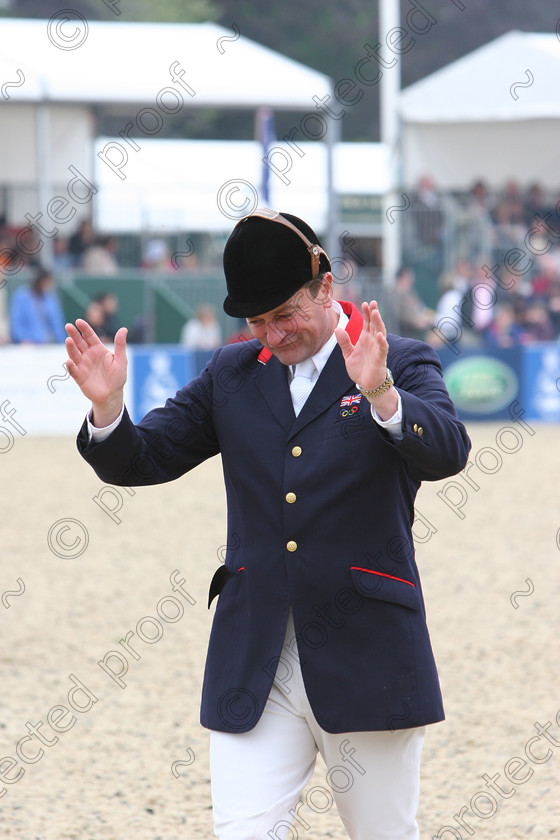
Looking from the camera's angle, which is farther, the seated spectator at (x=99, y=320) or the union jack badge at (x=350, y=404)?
the seated spectator at (x=99, y=320)

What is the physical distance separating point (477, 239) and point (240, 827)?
17609 mm

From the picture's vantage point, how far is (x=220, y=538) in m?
10.2

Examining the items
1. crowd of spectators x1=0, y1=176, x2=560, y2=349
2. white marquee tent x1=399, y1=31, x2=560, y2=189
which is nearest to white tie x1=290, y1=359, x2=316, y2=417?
crowd of spectators x1=0, y1=176, x2=560, y2=349

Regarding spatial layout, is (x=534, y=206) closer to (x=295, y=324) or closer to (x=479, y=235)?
(x=479, y=235)

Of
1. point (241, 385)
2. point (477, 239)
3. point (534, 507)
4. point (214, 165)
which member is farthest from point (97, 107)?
point (241, 385)

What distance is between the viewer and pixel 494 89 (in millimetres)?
21688

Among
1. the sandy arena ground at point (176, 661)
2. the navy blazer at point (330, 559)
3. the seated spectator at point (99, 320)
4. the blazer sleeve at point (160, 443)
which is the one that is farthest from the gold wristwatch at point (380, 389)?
the seated spectator at point (99, 320)

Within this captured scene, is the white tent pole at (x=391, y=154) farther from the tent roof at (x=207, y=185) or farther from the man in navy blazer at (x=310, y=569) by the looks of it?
the man in navy blazer at (x=310, y=569)

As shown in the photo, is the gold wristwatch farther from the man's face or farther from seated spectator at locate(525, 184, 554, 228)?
seated spectator at locate(525, 184, 554, 228)

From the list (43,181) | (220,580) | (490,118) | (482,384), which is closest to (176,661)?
(220,580)

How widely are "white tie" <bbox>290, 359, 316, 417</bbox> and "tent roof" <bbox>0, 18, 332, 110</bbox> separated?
594 inches

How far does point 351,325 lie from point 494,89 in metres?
20.1

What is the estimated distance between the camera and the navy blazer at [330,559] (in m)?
A: 2.75

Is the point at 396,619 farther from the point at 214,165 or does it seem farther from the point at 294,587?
the point at 214,165
